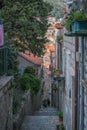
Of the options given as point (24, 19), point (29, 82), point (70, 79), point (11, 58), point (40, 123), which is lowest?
point (40, 123)

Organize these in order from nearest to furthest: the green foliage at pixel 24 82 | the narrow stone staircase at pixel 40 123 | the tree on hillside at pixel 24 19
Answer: the narrow stone staircase at pixel 40 123, the tree on hillside at pixel 24 19, the green foliage at pixel 24 82

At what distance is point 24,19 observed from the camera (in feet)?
75.7

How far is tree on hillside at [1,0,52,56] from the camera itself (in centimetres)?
2327

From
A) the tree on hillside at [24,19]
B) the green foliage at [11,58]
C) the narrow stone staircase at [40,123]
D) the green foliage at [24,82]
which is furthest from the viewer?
the green foliage at [24,82]

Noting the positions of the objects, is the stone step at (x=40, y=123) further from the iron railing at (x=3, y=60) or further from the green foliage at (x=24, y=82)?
the iron railing at (x=3, y=60)

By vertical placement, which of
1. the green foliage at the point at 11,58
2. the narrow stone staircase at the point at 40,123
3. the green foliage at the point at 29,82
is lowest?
the narrow stone staircase at the point at 40,123

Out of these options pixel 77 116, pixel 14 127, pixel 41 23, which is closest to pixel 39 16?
pixel 41 23

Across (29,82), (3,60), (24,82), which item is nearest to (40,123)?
(24,82)

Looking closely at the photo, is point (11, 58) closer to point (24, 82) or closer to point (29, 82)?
point (24, 82)

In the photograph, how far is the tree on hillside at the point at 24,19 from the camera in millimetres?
23266

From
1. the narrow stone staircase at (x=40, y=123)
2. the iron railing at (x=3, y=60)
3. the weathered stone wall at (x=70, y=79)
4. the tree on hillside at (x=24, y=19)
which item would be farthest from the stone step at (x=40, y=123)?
the tree on hillside at (x=24, y=19)

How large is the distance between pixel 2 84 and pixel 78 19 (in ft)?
14.4

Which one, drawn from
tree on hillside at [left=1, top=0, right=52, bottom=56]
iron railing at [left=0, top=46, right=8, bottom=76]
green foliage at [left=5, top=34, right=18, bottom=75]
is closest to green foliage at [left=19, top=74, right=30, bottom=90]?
tree on hillside at [left=1, top=0, right=52, bottom=56]

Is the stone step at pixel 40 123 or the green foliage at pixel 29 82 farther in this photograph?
the green foliage at pixel 29 82
